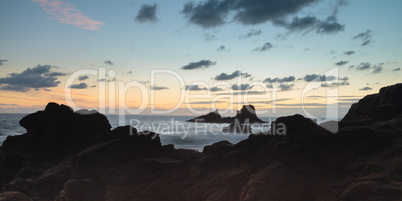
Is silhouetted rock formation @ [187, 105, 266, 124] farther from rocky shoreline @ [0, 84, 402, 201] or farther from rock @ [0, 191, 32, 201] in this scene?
rock @ [0, 191, 32, 201]

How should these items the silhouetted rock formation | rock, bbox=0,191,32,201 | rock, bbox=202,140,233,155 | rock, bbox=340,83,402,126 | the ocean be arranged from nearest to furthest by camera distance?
rock, bbox=0,191,32,201 < rock, bbox=202,140,233,155 < rock, bbox=340,83,402,126 < the ocean < the silhouetted rock formation

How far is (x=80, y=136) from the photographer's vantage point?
63.9 ft

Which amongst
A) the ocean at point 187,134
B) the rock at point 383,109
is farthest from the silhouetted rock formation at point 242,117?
the rock at point 383,109

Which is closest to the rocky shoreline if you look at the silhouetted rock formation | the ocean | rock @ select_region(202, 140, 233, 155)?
rock @ select_region(202, 140, 233, 155)

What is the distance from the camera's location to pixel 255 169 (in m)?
10.1

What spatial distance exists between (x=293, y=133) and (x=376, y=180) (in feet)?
12.4

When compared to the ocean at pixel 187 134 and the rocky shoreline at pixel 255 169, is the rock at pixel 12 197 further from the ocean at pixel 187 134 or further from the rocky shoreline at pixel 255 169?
the ocean at pixel 187 134

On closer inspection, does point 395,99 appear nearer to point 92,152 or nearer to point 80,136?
point 92,152

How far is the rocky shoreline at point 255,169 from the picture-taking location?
8.55 m

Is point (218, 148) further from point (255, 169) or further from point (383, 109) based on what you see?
point (383, 109)

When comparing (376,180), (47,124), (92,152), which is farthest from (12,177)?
(376,180)

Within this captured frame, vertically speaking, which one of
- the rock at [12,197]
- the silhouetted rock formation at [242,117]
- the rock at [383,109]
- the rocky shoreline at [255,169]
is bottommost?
the silhouetted rock formation at [242,117]

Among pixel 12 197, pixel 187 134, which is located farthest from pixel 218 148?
pixel 187 134

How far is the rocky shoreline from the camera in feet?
28.1
